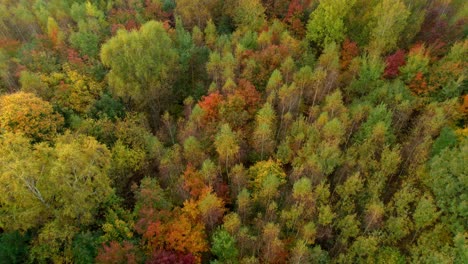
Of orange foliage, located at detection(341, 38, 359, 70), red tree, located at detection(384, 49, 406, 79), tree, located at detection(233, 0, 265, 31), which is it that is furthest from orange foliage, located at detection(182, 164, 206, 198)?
red tree, located at detection(384, 49, 406, 79)

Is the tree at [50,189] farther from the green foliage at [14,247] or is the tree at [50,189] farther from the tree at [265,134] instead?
the tree at [265,134]

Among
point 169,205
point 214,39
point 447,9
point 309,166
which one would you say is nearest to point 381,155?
point 309,166

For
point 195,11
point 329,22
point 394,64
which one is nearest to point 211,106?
point 329,22

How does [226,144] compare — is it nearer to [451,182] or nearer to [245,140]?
[245,140]

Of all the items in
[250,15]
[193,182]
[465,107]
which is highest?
[250,15]

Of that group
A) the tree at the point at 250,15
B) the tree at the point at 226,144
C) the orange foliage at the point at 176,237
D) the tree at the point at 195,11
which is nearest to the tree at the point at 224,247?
the orange foliage at the point at 176,237

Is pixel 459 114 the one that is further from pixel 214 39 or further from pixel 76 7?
pixel 76 7

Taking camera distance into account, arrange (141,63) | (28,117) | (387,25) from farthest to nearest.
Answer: (387,25) → (141,63) → (28,117)
